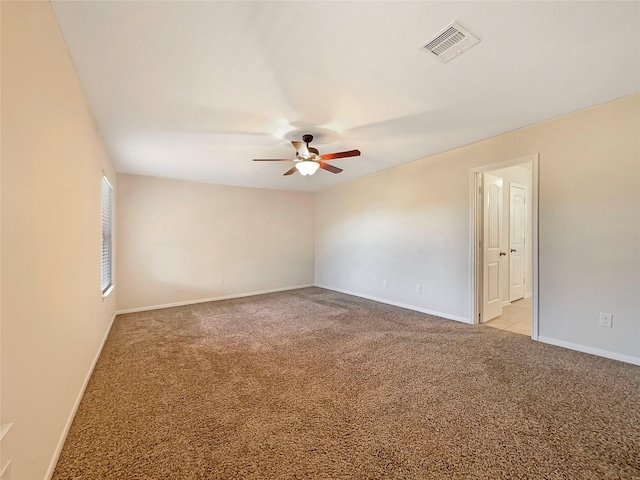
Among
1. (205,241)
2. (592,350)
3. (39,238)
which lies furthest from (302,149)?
(592,350)

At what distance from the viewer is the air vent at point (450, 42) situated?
1673 mm

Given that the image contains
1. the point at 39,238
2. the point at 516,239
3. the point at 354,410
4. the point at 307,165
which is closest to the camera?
the point at 39,238

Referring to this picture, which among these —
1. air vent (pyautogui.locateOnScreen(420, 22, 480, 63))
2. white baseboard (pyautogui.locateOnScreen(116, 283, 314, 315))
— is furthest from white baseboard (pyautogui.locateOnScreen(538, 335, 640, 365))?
white baseboard (pyautogui.locateOnScreen(116, 283, 314, 315))

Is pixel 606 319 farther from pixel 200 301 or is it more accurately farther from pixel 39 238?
pixel 200 301

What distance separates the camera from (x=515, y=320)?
4.04 metres

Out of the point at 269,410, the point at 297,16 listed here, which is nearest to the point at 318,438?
the point at 269,410

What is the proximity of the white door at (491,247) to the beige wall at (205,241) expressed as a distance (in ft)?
13.0

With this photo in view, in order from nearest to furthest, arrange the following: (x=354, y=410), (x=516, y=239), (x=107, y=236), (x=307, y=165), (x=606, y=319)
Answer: (x=354, y=410)
(x=606, y=319)
(x=307, y=165)
(x=107, y=236)
(x=516, y=239)

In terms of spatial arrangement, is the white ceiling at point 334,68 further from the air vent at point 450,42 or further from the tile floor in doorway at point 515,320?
the tile floor in doorway at point 515,320

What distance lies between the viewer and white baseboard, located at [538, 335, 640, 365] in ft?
8.49

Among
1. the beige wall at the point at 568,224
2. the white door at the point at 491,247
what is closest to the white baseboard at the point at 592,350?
the beige wall at the point at 568,224

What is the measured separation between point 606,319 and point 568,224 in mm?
983

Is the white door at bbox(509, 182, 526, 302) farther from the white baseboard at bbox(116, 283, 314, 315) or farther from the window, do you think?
the window

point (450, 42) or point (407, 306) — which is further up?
point (450, 42)
